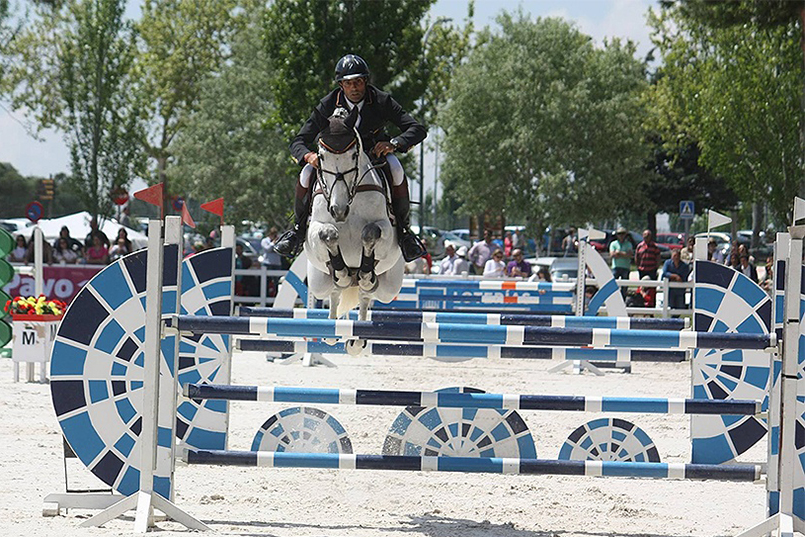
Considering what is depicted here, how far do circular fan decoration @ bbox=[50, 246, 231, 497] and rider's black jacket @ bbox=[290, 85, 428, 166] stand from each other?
1.79 meters

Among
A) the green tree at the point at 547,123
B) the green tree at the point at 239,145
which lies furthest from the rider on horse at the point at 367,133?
the green tree at the point at 239,145

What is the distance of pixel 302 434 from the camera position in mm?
4785

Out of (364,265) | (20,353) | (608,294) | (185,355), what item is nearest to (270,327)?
(185,355)

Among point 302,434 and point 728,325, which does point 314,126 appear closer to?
point 302,434

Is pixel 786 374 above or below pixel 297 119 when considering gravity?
below

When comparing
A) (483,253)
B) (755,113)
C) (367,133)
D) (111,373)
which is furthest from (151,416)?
(755,113)

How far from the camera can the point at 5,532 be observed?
165 inches

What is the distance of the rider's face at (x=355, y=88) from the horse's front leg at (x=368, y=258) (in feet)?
2.46

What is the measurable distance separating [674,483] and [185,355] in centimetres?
267

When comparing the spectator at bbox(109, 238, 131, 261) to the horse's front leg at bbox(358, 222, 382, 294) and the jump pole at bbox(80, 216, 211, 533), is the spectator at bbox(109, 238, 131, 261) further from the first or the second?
the jump pole at bbox(80, 216, 211, 533)

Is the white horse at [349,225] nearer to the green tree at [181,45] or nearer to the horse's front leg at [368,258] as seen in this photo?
the horse's front leg at [368,258]

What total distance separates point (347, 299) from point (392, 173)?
2.58 feet

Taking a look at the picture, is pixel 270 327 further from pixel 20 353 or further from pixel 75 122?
pixel 75 122

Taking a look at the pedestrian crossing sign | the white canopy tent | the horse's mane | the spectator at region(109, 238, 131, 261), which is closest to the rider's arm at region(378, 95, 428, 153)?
the horse's mane
